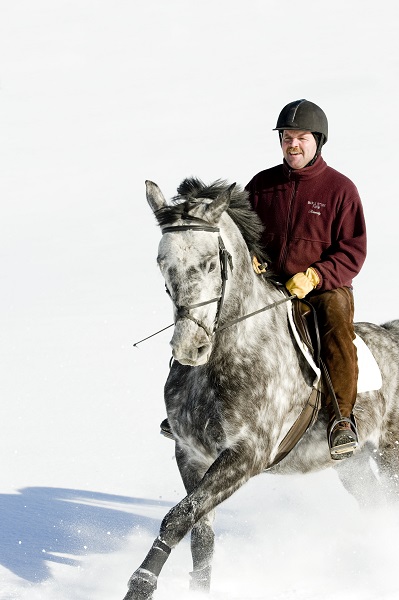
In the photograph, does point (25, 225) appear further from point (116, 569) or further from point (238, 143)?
point (116, 569)

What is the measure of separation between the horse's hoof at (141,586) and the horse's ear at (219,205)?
2149mm

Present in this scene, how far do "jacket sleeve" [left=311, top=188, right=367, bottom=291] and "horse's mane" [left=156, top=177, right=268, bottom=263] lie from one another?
1.52ft

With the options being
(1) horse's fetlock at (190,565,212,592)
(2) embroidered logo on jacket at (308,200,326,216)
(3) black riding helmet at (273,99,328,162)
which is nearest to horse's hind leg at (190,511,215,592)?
(1) horse's fetlock at (190,565,212,592)

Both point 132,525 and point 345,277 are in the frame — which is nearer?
point 345,277

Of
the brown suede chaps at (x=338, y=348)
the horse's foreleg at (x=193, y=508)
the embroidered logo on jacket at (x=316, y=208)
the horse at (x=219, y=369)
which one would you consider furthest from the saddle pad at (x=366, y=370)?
Answer: the horse's foreleg at (x=193, y=508)

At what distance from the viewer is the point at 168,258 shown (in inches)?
217

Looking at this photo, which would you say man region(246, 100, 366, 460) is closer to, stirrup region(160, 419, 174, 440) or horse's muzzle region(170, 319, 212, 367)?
stirrup region(160, 419, 174, 440)

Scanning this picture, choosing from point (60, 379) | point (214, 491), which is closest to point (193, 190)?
point (214, 491)

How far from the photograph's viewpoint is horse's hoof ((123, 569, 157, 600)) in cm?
543

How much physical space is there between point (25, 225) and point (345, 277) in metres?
20.8

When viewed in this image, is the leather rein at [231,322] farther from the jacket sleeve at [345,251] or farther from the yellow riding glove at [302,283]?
the jacket sleeve at [345,251]

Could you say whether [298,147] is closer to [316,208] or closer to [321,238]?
[316,208]

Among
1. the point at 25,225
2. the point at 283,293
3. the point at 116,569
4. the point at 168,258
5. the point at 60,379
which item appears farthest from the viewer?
the point at 25,225

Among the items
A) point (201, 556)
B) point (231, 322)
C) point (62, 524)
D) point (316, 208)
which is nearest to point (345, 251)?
point (316, 208)
